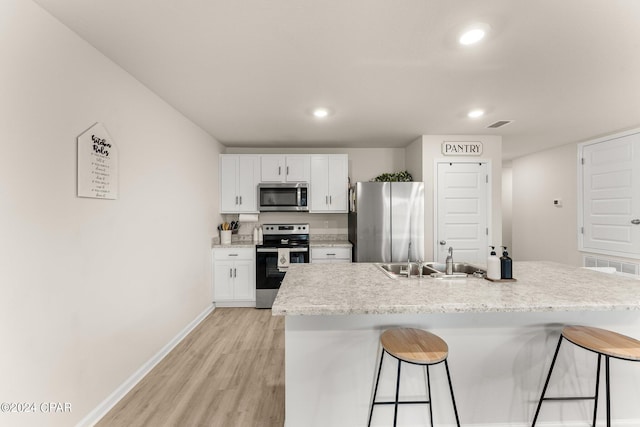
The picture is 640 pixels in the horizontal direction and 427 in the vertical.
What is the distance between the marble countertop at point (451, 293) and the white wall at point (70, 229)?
1229 mm

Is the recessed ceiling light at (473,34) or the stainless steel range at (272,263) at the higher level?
the recessed ceiling light at (473,34)

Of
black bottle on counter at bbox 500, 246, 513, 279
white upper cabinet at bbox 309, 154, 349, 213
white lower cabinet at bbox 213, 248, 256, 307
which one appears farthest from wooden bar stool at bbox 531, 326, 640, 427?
white lower cabinet at bbox 213, 248, 256, 307

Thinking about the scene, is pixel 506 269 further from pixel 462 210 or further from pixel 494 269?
pixel 462 210

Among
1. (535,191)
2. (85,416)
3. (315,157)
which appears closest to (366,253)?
(315,157)

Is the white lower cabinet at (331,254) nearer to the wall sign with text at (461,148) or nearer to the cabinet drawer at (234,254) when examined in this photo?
the cabinet drawer at (234,254)

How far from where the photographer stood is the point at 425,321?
166 cm

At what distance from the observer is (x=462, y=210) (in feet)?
13.1

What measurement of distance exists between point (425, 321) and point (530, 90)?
7.34ft

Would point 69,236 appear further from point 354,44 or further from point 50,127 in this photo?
point 354,44

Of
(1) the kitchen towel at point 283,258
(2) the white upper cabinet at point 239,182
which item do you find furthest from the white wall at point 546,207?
(2) the white upper cabinet at point 239,182

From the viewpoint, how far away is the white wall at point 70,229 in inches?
53.2

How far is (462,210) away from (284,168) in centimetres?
262

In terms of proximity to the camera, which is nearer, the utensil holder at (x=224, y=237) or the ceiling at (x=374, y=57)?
the ceiling at (x=374, y=57)

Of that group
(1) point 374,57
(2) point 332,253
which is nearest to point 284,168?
(2) point 332,253
